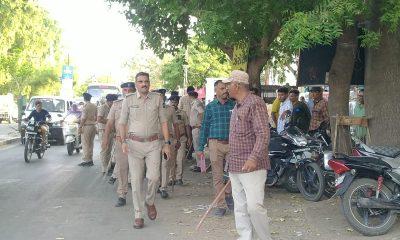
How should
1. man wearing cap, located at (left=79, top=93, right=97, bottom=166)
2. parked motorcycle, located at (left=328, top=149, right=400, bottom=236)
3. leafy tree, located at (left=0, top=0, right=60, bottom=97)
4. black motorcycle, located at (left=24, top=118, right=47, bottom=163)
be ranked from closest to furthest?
parked motorcycle, located at (left=328, top=149, right=400, bottom=236)
man wearing cap, located at (left=79, top=93, right=97, bottom=166)
black motorcycle, located at (left=24, top=118, right=47, bottom=163)
leafy tree, located at (left=0, top=0, right=60, bottom=97)

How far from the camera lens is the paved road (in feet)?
22.5

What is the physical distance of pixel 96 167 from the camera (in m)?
14.3

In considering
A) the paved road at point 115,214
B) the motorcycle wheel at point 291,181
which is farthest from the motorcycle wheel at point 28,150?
the motorcycle wheel at point 291,181

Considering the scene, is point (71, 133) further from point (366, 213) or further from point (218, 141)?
point (366, 213)

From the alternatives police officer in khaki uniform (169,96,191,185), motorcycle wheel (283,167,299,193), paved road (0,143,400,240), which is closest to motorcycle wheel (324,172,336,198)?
paved road (0,143,400,240)

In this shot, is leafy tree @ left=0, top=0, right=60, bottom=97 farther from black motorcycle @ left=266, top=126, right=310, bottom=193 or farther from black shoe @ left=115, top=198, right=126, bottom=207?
black motorcycle @ left=266, top=126, right=310, bottom=193

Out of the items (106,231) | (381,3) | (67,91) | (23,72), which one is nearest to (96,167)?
(106,231)

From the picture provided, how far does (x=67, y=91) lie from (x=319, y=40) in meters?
35.8

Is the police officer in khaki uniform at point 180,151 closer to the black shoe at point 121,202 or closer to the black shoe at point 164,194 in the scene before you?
the black shoe at point 164,194

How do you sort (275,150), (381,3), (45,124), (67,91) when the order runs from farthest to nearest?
(67,91) < (45,124) < (275,150) < (381,3)

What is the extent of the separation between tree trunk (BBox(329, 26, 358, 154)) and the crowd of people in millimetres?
1777

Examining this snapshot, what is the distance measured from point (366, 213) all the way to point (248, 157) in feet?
6.35

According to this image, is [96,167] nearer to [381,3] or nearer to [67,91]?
[381,3]

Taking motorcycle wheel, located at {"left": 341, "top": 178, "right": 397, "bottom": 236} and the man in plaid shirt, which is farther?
the man in plaid shirt
